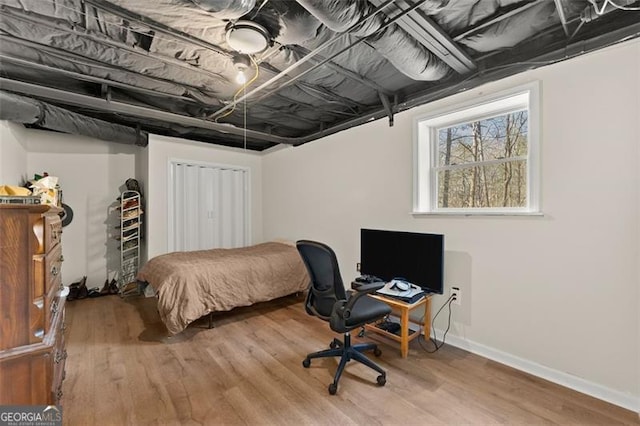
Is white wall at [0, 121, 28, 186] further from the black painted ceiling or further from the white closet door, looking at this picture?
the white closet door

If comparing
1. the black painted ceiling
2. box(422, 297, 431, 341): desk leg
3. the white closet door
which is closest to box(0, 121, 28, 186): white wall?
the black painted ceiling

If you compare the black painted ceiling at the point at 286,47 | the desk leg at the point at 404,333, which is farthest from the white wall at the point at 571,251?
the desk leg at the point at 404,333

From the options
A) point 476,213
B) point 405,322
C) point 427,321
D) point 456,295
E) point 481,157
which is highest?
point 481,157

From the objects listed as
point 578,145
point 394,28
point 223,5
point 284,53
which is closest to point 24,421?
point 223,5

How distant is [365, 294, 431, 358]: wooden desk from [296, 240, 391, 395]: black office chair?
27 centimetres

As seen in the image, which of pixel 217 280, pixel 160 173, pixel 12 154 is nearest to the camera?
pixel 217 280

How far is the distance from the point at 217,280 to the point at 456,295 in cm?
248

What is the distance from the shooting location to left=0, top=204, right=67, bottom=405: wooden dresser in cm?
115

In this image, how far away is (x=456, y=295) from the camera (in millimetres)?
2578

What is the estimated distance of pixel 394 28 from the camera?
178cm

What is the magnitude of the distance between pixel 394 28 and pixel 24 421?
288cm

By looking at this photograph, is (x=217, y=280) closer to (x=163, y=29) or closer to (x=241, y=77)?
(x=241, y=77)

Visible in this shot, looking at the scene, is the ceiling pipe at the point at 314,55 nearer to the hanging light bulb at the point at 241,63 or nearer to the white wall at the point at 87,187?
the hanging light bulb at the point at 241,63

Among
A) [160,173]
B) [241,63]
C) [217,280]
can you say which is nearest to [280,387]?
[217,280]
